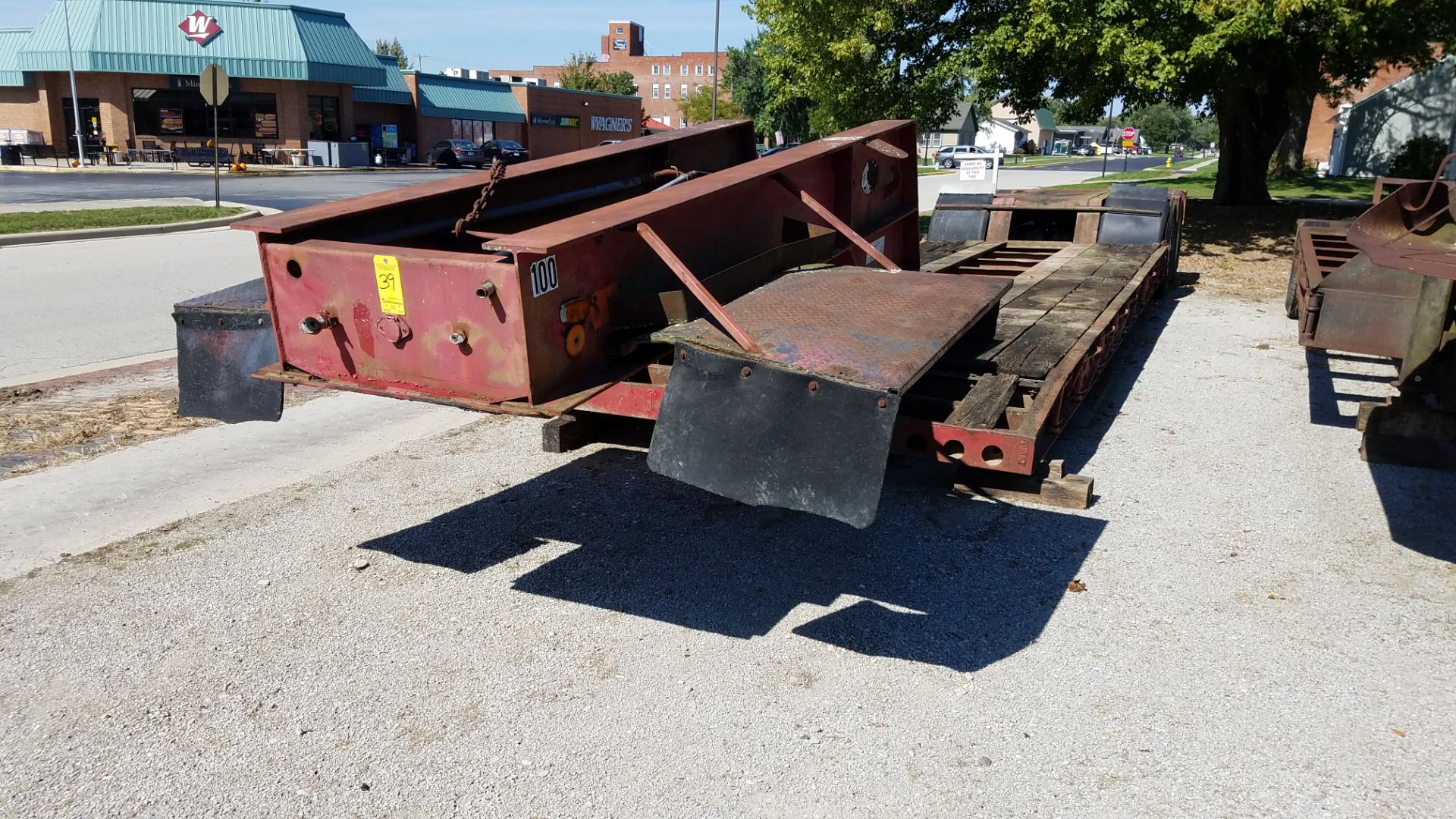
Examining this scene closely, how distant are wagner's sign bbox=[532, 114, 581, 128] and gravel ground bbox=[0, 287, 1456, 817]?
51.3 m

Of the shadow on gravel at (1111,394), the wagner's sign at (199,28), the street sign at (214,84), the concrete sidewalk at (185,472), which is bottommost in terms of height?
the concrete sidewalk at (185,472)

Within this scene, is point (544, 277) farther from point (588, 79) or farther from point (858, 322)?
point (588, 79)

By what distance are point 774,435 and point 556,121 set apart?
181 ft

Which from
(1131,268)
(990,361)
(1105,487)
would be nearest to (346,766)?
(990,361)

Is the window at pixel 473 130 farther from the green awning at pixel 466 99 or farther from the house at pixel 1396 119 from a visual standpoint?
the house at pixel 1396 119

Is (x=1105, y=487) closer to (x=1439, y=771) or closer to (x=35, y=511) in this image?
(x=1439, y=771)

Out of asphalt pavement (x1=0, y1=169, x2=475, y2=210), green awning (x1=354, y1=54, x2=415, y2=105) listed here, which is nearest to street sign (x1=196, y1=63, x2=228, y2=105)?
asphalt pavement (x1=0, y1=169, x2=475, y2=210)

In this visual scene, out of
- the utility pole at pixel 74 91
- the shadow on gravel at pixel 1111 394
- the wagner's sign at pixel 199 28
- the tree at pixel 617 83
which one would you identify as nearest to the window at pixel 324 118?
the wagner's sign at pixel 199 28

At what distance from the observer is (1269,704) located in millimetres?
3490

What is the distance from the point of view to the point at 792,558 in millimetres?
4695

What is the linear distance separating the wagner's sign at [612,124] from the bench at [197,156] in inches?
870

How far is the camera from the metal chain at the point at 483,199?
4.55 meters

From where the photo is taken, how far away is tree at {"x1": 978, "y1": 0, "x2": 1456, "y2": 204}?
12.1 meters

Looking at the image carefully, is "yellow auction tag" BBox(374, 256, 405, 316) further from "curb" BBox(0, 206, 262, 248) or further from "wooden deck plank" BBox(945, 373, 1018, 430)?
"curb" BBox(0, 206, 262, 248)
